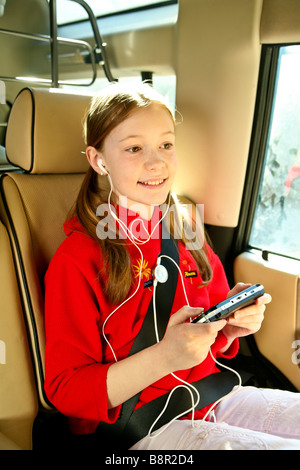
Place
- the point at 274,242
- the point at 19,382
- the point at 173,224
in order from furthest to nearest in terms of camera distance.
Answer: the point at 274,242, the point at 173,224, the point at 19,382

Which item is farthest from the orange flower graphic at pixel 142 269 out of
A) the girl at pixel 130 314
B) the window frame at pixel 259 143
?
the window frame at pixel 259 143

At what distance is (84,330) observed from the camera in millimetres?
1112

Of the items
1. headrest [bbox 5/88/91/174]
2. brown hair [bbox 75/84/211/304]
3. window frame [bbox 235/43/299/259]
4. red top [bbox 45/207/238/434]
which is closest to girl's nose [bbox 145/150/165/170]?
brown hair [bbox 75/84/211/304]

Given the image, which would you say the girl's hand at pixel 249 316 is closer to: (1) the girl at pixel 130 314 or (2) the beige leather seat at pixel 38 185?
(1) the girl at pixel 130 314

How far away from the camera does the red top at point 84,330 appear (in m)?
1.08

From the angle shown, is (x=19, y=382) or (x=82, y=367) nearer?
(x=82, y=367)

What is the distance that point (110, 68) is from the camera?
2.46m

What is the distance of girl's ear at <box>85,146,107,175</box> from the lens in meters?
1.25

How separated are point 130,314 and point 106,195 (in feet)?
1.28

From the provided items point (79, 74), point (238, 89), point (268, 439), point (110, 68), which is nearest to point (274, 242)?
point (238, 89)

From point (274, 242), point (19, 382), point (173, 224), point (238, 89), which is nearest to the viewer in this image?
point (19, 382)

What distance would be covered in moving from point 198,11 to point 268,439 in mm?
1517

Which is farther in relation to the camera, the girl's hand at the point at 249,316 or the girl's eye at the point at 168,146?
the girl's eye at the point at 168,146
